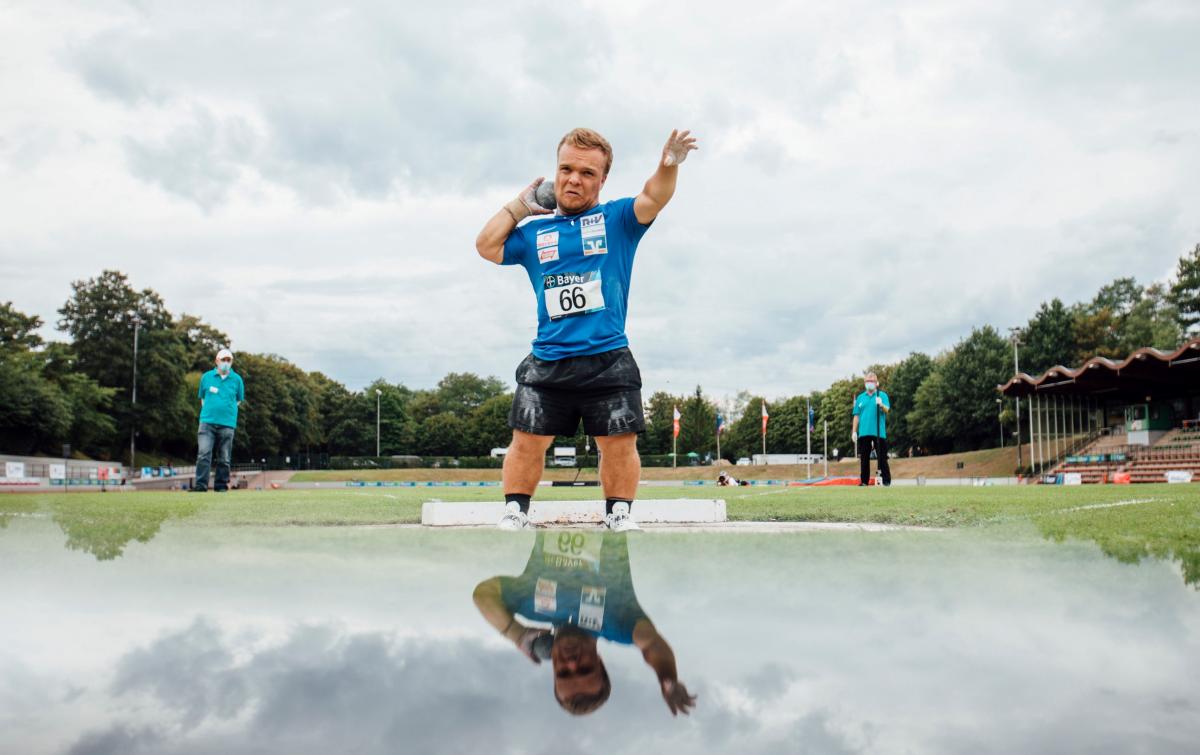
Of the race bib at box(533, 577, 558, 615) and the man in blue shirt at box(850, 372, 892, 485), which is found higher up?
the man in blue shirt at box(850, 372, 892, 485)

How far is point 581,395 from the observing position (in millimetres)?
4121

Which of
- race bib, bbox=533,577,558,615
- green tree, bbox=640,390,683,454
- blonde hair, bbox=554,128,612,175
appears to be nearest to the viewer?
race bib, bbox=533,577,558,615

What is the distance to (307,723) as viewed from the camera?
0.95 m

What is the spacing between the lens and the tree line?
48062 millimetres

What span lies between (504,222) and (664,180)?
93 cm

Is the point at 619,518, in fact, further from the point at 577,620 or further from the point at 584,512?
the point at 577,620

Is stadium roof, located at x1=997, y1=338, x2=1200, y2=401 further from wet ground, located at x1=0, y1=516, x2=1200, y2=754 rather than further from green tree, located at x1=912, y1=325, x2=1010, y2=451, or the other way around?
wet ground, located at x1=0, y1=516, x2=1200, y2=754

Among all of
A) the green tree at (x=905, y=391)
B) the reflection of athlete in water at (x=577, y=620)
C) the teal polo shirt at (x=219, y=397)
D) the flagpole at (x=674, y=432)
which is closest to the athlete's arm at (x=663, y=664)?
the reflection of athlete in water at (x=577, y=620)

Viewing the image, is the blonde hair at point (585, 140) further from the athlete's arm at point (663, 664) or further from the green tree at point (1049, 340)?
the green tree at point (1049, 340)

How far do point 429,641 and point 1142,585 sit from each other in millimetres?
1491

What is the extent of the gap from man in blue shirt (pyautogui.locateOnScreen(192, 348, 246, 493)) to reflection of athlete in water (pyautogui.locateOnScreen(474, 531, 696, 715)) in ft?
34.9

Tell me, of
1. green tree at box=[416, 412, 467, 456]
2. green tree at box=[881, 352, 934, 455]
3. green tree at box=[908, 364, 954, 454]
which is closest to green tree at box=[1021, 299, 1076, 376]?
green tree at box=[908, 364, 954, 454]

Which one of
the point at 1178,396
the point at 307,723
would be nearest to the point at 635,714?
the point at 307,723

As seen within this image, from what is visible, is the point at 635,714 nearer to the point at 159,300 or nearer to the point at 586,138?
the point at 586,138
